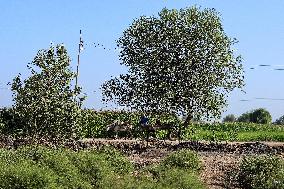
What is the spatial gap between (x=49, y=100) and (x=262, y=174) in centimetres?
812

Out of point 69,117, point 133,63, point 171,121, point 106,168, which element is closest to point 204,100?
point 171,121

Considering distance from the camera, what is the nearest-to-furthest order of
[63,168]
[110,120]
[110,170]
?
1. [63,168]
2. [110,170]
3. [110,120]

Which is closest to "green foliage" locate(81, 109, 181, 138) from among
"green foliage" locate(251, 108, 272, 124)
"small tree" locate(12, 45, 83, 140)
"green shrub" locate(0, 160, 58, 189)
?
"small tree" locate(12, 45, 83, 140)

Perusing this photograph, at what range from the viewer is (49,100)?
20953mm

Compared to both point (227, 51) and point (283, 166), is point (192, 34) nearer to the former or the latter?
point (227, 51)

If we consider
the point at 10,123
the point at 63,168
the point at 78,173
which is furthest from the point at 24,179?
the point at 10,123

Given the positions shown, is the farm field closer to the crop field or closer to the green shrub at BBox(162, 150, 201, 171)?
the green shrub at BBox(162, 150, 201, 171)

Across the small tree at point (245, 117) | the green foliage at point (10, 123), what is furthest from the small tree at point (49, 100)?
the small tree at point (245, 117)

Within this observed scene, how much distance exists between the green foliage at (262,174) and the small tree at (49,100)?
6550 mm

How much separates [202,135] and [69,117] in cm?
2261

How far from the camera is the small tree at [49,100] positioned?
2092cm

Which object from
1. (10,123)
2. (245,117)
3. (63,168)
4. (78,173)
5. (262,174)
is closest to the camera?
(63,168)

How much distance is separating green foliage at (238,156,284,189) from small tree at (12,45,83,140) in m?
6.55

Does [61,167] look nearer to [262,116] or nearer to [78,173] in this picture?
[78,173]
